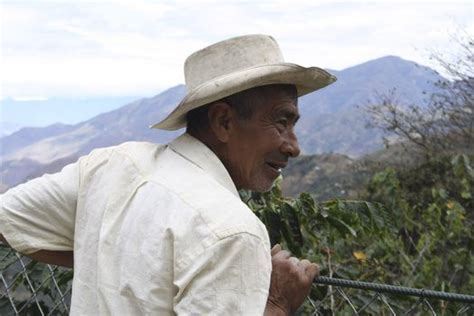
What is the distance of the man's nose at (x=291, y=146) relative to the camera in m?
1.58

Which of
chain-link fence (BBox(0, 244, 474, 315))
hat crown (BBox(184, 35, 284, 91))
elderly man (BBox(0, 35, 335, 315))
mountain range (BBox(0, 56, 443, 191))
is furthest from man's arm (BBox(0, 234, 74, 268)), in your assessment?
mountain range (BBox(0, 56, 443, 191))

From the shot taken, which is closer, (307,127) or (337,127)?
(337,127)

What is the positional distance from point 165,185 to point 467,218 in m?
5.73

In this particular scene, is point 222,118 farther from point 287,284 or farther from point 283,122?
point 287,284

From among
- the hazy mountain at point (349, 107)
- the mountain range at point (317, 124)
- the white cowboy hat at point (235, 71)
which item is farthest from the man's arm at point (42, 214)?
the hazy mountain at point (349, 107)

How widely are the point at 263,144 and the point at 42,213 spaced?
21.4 inches


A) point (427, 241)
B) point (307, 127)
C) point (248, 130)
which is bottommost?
point (307, 127)

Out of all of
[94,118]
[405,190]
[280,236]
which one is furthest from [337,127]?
[280,236]

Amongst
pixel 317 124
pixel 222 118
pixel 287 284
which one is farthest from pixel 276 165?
pixel 317 124

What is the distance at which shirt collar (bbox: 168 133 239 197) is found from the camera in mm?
1460

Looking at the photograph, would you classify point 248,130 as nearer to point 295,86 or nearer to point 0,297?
point 295,86

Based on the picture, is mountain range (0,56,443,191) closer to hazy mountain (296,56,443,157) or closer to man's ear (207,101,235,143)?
hazy mountain (296,56,443,157)

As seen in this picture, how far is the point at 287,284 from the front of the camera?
142cm

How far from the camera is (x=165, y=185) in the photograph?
1383 mm
